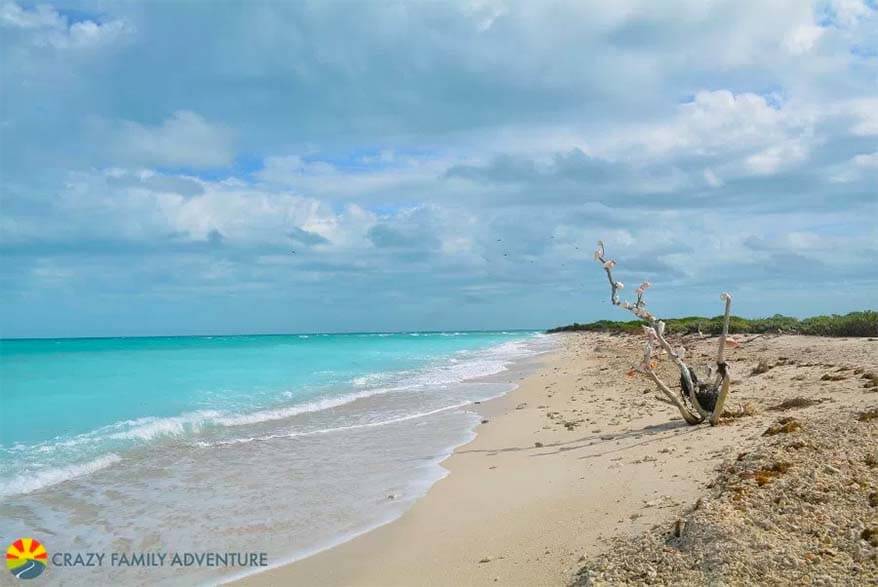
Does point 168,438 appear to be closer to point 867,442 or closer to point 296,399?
point 296,399

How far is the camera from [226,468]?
11.0m

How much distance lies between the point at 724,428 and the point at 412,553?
5.88 metres

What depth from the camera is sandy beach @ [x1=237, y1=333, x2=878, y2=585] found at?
5832 mm

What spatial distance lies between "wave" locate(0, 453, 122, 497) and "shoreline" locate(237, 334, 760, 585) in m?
6.05

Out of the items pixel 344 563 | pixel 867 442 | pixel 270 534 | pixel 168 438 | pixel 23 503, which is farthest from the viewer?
pixel 168 438

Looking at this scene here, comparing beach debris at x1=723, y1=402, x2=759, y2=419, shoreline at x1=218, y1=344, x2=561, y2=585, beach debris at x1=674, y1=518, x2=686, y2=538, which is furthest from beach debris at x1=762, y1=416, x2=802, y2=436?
shoreline at x1=218, y1=344, x2=561, y2=585

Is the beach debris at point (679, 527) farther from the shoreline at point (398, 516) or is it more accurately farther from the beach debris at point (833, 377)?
the beach debris at point (833, 377)

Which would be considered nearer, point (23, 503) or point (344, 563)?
point (344, 563)

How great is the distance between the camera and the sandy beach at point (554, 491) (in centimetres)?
583

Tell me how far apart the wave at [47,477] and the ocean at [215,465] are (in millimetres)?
31

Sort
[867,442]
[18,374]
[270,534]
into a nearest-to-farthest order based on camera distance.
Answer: [867,442] → [270,534] → [18,374]

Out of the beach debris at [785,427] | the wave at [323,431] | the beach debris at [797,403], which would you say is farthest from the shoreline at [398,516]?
the beach debris at [797,403]

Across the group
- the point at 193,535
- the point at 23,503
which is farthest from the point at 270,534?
the point at 23,503

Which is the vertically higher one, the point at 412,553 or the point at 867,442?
the point at 867,442
